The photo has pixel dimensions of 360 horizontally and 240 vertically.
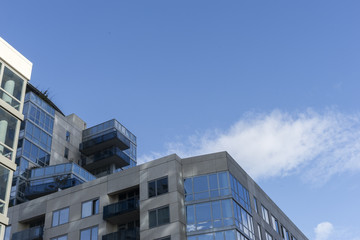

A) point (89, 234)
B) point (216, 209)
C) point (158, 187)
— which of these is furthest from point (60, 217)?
point (216, 209)

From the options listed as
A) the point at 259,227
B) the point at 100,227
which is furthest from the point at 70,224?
the point at 259,227

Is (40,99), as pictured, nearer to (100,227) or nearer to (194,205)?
(100,227)

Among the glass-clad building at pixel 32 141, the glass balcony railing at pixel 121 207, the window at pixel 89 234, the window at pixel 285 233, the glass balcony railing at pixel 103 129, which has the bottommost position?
the window at pixel 89 234

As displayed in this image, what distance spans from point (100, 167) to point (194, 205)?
125ft

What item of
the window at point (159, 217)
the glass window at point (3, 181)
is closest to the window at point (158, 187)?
the window at point (159, 217)

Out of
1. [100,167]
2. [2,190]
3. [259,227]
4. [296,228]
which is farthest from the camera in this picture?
[100,167]

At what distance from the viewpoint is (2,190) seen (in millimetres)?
22344

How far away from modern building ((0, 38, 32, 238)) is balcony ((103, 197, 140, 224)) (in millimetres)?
16296

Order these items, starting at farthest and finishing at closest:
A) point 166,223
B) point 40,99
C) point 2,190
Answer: point 40,99 < point 166,223 < point 2,190

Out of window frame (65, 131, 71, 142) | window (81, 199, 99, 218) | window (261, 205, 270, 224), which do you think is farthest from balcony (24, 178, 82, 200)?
window (261, 205, 270, 224)

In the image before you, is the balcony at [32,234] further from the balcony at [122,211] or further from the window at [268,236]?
the window at [268,236]

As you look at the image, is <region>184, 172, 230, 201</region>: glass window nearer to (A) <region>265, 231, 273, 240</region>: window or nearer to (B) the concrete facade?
(A) <region>265, 231, 273, 240</region>: window

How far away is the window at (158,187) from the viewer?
38.6 m

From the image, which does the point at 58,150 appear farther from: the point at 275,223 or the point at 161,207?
the point at 161,207
